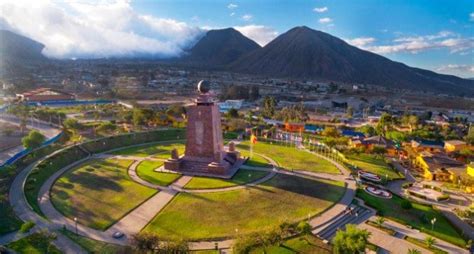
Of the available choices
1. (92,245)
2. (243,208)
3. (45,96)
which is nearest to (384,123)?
(243,208)

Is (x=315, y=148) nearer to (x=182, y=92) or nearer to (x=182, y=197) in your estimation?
(x=182, y=197)

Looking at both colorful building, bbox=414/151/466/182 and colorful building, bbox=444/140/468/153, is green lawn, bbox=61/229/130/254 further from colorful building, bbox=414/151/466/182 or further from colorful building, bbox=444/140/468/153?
colorful building, bbox=444/140/468/153

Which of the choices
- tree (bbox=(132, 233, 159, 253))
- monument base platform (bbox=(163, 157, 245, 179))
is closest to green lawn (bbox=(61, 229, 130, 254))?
tree (bbox=(132, 233, 159, 253))

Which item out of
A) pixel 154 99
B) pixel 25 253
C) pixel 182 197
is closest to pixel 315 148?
pixel 182 197

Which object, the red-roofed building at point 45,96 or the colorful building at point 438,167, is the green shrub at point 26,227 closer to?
the colorful building at point 438,167

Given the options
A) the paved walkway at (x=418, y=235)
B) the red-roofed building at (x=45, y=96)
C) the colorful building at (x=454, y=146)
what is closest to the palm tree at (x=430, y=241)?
the paved walkway at (x=418, y=235)
